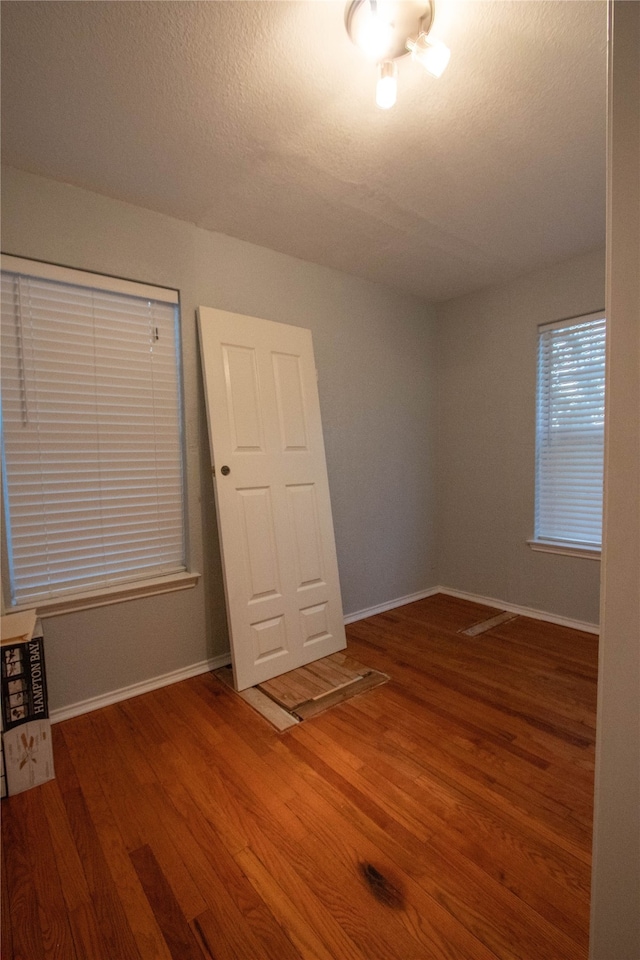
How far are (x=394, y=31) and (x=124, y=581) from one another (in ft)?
7.94

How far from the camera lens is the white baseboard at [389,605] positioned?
311cm

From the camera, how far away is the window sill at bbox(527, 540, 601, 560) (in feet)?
9.20

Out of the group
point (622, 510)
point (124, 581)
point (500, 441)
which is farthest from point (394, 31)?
point (500, 441)

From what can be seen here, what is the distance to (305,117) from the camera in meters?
1.57

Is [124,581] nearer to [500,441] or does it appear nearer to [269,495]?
[269,495]

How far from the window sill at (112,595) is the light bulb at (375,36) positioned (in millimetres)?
2302

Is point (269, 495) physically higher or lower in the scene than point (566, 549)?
higher

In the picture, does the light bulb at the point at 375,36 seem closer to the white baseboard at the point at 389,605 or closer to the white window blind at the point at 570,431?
the white window blind at the point at 570,431

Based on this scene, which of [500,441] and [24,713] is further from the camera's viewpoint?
[500,441]

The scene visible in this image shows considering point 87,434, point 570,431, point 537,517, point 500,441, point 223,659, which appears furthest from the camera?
point 500,441

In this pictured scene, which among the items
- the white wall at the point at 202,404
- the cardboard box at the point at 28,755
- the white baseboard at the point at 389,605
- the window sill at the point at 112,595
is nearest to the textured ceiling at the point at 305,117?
the white wall at the point at 202,404

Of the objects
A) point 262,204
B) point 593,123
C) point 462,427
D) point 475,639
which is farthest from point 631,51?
point 462,427

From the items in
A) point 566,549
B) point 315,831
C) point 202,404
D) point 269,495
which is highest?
point 202,404

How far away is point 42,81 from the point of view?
4.58ft
